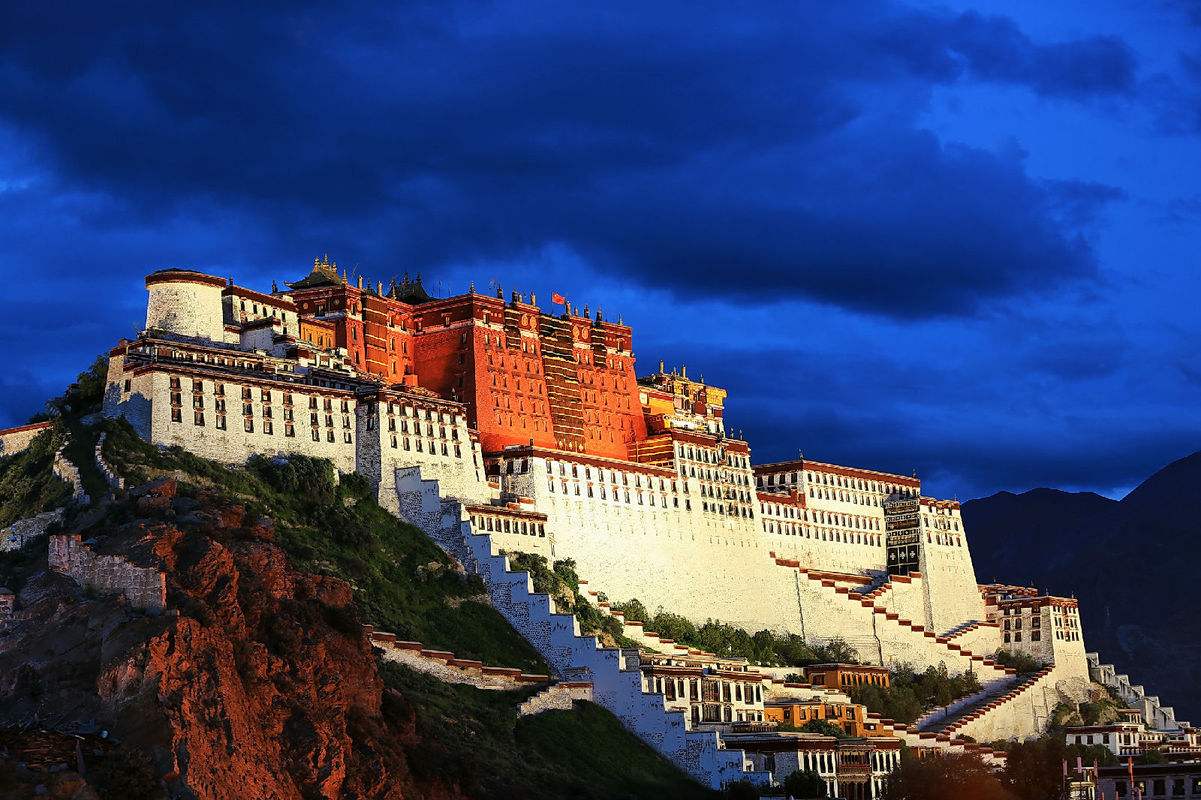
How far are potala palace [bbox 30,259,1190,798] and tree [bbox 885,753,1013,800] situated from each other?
2.49 meters

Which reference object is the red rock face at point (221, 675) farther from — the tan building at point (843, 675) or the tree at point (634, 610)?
the tan building at point (843, 675)

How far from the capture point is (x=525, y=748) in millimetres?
101375

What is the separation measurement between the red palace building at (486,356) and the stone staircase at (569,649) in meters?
12.1

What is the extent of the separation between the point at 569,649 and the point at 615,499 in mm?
20589

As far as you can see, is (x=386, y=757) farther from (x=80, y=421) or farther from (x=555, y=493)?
(x=555, y=493)

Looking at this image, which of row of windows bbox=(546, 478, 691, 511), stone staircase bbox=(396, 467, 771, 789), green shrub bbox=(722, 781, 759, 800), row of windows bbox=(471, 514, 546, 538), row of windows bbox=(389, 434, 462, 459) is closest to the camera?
green shrub bbox=(722, 781, 759, 800)

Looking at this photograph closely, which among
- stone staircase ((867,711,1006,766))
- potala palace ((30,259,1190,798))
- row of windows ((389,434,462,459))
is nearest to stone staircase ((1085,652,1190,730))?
potala palace ((30,259,1190,798))

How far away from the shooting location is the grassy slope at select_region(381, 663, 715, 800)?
93.4m

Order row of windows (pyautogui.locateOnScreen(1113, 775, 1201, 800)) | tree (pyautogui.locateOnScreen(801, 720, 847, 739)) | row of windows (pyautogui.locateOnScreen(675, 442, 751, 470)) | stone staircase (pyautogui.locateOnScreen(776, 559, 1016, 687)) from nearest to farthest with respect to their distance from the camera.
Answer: tree (pyautogui.locateOnScreen(801, 720, 847, 739)) → row of windows (pyautogui.locateOnScreen(1113, 775, 1201, 800)) → row of windows (pyautogui.locateOnScreen(675, 442, 751, 470)) → stone staircase (pyautogui.locateOnScreen(776, 559, 1016, 687))

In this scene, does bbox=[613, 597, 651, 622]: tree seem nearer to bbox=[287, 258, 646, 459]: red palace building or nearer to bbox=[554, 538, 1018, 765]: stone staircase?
bbox=[554, 538, 1018, 765]: stone staircase

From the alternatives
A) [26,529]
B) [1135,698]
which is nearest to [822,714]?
[1135,698]

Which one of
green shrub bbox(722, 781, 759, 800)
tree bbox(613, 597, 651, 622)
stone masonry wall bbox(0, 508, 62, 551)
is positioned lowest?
green shrub bbox(722, 781, 759, 800)

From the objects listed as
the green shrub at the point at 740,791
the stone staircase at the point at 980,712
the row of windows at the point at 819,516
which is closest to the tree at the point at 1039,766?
the stone staircase at the point at 980,712

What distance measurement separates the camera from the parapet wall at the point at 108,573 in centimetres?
8094
